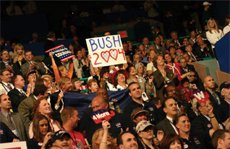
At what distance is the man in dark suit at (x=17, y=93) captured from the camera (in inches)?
425

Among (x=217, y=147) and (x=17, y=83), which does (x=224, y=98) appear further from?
(x=17, y=83)

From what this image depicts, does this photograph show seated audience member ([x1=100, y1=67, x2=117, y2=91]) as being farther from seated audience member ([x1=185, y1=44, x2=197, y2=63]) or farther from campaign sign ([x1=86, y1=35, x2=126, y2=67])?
seated audience member ([x1=185, y1=44, x2=197, y2=63])

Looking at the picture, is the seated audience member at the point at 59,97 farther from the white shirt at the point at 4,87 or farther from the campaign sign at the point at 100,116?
the white shirt at the point at 4,87

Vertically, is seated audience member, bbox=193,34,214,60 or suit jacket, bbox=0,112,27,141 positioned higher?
seated audience member, bbox=193,34,214,60

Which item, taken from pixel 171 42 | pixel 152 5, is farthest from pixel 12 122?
pixel 152 5

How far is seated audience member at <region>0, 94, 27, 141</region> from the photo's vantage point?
961cm

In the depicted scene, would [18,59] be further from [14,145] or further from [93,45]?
[14,145]

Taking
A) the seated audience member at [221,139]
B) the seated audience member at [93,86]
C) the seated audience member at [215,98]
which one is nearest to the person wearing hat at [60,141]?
the seated audience member at [221,139]

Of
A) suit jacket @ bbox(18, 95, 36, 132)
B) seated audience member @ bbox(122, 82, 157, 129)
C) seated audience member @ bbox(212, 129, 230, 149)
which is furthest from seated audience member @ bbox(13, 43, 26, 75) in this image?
seated audience member @ bbox(212, 129, 230, 149)

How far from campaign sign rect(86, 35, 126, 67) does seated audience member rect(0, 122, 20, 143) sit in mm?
3910

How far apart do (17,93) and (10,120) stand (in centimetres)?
124

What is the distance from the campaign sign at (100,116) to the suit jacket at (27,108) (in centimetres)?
97

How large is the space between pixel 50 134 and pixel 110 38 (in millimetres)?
5301

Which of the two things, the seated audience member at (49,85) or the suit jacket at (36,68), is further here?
the suit jacket at (36,68)
